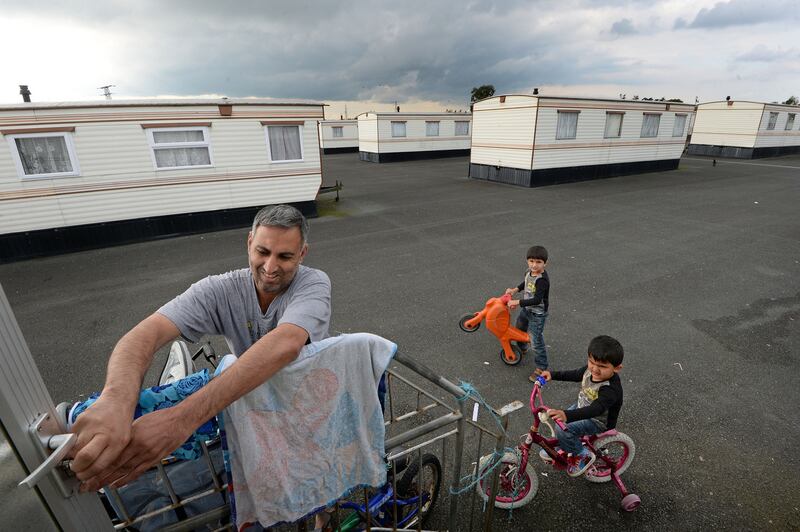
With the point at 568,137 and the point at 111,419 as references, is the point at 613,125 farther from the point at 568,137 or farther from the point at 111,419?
the point at 111,419

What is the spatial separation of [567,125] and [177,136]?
50.6ft

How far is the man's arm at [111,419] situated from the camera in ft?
3.69

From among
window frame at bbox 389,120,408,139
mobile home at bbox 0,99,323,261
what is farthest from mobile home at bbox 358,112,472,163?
mobile home at bbox 0,99,323,261

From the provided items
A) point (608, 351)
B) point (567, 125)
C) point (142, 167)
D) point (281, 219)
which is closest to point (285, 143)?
point (142, 167)

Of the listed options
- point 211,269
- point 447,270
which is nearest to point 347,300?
point 447,270

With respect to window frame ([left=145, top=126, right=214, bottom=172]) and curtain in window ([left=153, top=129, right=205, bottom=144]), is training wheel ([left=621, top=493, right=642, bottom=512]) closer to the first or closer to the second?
window frame ([left=145, top=126, right=214, bottom=172])

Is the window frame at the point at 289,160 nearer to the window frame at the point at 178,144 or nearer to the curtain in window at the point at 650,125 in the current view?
the window frame at the point at 178,144

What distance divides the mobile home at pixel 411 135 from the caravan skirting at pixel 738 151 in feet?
59.2

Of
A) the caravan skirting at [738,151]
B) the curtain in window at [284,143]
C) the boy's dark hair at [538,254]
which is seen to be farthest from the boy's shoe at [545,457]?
the caravan skirting at [738,151]

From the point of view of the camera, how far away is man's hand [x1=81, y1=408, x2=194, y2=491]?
1.19 metres

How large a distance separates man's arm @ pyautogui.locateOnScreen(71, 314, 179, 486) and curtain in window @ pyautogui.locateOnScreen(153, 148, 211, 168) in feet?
36.7

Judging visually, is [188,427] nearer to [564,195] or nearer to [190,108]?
[190,108]

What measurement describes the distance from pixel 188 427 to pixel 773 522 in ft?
13.6

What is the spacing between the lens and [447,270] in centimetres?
798
